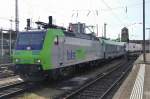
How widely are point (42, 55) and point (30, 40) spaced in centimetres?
153

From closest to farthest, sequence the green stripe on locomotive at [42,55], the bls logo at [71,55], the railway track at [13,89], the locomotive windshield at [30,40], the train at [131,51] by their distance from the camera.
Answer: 1. the railway track at [13,89]
2. the green stripe on locomotive at [42,55]
3. the locomotive windshield at [30,40]
4. the bls logo at [71,55]
5. the train at [131,51]

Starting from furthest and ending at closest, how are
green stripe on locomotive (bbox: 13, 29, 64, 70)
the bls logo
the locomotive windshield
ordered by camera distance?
the bls logo → the locomotive windshield → green stripe on locomotive (bbox: 13, 29, 64, 70)

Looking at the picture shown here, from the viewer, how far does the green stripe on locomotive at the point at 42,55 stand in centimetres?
1527

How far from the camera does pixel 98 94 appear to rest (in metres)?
14.5

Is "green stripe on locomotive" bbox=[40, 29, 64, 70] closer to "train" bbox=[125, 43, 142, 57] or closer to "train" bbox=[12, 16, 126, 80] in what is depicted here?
"train" bbox=[12, 16, 126, 80]

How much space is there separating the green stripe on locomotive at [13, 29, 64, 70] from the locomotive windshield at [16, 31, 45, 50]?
23 cm

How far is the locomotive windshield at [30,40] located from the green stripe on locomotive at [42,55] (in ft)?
0.75

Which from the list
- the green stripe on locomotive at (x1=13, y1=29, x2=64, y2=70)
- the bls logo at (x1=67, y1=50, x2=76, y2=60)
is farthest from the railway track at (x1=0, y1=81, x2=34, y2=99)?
the bls logo at (x1=67, y1=50, x2=76, y2=60)

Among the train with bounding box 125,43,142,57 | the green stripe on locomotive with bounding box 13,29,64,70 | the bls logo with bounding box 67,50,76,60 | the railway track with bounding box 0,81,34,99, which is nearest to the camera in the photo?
the railway track with bounding box 0,81,34,99

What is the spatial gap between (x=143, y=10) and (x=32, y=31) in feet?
61.4

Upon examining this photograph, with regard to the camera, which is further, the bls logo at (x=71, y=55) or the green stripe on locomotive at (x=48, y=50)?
the bls logo at (x=71, y=55)

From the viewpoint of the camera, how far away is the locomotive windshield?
51.9ft

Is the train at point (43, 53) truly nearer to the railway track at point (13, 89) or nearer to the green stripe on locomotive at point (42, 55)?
the green stripe on locomotive at point (42, 55)

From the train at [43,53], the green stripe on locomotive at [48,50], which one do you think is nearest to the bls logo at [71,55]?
the train at [43,53]
